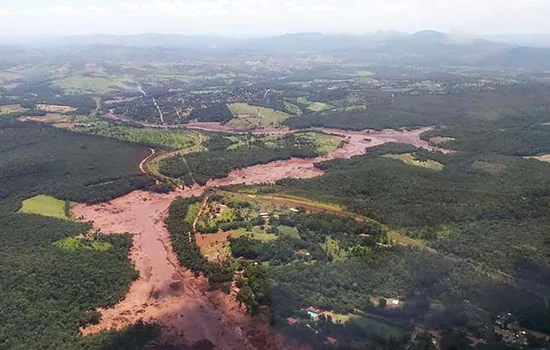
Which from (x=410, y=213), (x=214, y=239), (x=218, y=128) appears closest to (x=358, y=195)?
(x=410, y=213)

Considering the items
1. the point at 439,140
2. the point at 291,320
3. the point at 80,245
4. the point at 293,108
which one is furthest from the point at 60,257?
the point at 293,108

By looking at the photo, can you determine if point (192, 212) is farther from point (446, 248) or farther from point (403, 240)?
point (446, 248)

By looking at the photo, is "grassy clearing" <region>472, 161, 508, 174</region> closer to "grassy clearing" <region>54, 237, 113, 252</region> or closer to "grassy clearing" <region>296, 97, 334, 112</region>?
"grassy clearing" <region>54, 237, 113, 252</region>

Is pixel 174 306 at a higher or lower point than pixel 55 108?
higher

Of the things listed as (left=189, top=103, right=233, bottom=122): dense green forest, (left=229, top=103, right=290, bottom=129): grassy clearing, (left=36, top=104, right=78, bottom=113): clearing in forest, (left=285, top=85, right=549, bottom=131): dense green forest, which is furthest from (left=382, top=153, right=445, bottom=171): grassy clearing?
(left=36, top=104, right=78, bottom=113): clearing in forest

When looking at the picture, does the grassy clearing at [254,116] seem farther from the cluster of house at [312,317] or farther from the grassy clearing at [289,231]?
the cluster of house at [312,317]

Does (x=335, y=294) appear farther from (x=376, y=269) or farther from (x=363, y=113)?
(x=363, y=113)
